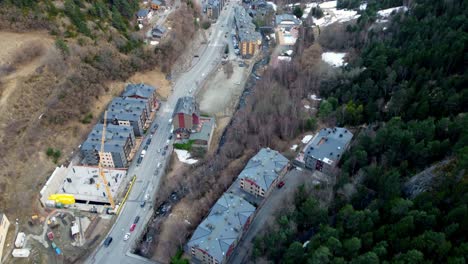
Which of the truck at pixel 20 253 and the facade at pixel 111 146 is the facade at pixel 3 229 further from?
the facade at pixel 111 146

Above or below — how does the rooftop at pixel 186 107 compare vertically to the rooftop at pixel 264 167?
above

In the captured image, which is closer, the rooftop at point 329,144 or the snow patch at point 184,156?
the rooftop at point 329,144

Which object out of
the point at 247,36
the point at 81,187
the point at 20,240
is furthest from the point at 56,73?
the point at 247,36

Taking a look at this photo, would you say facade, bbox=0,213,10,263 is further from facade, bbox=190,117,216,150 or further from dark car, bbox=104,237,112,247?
facade, bbox=190,117,216,150

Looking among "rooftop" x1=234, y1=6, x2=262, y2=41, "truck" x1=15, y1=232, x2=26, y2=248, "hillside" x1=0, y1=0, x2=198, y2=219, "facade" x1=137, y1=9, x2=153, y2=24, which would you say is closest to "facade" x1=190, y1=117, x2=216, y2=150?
"hillside" x1=0, y1=0, x2=198, y2=219

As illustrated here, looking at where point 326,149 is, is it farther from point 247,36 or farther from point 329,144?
point 247,36

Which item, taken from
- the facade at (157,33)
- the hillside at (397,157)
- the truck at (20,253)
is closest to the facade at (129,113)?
the truck at (20,253)

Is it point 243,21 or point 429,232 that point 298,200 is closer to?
point 429,232
